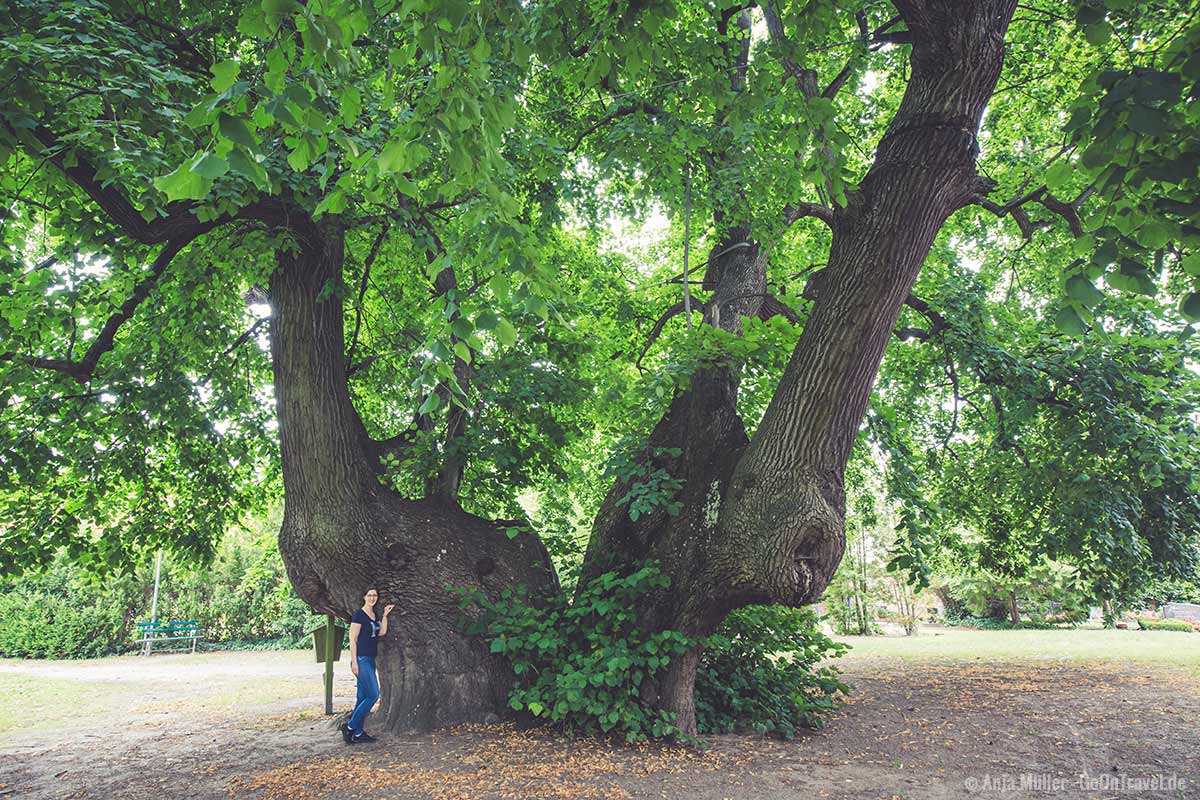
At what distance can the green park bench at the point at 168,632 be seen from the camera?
19.6 metres

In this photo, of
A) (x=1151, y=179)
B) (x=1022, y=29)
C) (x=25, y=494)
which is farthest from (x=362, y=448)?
(x=1022, y=29)

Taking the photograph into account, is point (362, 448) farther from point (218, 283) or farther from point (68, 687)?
point (68, 687)

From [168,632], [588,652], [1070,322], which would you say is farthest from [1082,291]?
[168,632]

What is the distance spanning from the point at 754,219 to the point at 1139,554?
19.9 feet

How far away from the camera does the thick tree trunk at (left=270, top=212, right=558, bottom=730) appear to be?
6.62 metres

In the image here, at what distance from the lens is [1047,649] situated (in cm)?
1534

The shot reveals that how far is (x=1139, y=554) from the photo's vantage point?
7.92 m

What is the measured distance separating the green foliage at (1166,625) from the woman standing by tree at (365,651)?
28634mm

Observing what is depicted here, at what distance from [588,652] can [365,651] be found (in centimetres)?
218

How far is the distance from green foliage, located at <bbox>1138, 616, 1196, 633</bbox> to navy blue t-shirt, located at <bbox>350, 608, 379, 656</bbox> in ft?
94.1

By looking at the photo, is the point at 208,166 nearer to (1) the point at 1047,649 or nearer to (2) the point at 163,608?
(1) the point at 1047,649

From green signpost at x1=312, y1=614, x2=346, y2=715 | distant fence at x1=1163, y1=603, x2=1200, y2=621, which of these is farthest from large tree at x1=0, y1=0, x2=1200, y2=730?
distant fence at x1=1163, y1=603, x2=1200, y2=621

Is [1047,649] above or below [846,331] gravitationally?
below

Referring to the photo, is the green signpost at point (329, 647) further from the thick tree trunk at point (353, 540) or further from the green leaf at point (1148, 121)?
the green leaf at point (1148, 121)
